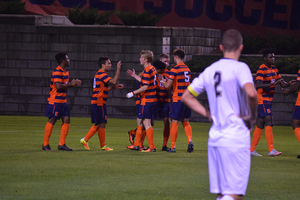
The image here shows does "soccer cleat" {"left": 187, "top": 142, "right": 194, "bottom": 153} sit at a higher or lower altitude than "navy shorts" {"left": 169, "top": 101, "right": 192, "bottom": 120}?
lower

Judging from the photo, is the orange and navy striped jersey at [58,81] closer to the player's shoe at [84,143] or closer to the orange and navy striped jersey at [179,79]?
the player's shoe at [84,143]

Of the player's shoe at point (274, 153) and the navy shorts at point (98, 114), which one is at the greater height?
the navy shorts at point (98, 114)

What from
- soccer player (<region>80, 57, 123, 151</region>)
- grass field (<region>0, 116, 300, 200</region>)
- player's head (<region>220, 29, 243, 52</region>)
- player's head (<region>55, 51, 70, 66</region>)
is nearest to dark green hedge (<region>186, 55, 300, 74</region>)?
grass field (<region>0, 116, 300, 200</region>)

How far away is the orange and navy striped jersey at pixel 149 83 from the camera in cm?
1036

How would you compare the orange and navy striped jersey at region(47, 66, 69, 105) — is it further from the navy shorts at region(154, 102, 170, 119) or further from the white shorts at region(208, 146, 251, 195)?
the white shorts at region(208, 146, 251, 195)

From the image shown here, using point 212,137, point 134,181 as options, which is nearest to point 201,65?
point 134,181

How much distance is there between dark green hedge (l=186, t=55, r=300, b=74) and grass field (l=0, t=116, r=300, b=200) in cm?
773

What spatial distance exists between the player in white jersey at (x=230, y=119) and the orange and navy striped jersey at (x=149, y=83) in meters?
6.06

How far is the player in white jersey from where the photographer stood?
163 inches

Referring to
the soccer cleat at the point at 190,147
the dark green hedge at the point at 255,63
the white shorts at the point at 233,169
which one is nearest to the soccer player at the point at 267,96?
the soccer cleat at the point at 190,147

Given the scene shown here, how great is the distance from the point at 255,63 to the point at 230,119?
16682 millimetres

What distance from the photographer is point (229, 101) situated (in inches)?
166

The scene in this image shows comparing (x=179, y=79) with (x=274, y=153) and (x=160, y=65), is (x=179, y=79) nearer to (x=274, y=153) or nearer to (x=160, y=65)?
(x=160, y=65)

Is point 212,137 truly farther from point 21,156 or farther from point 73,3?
point 73,3
